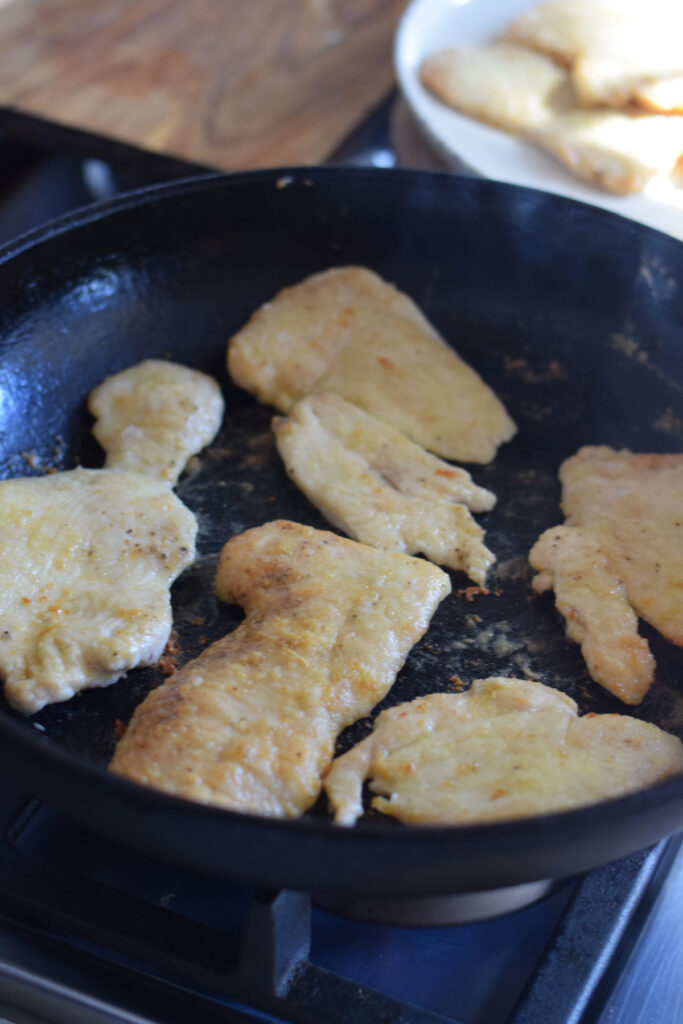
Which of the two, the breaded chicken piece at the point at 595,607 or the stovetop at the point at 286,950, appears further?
the breaded chicken piece at the point at 595,607

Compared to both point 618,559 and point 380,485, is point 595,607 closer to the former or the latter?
point 618,559

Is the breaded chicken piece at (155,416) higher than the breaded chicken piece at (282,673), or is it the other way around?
the breaded chicken piece at (155,416)

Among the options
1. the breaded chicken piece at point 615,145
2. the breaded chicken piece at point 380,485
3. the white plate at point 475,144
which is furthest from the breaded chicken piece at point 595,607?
the breaded chicken piece at point 615,145

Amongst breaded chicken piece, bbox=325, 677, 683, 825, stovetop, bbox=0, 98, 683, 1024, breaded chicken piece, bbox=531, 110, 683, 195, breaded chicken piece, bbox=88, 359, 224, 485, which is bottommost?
stovetop, bbox=0, 98, 683, 1024

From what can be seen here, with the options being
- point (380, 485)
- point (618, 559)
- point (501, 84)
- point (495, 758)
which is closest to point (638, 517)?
point (618, 559)

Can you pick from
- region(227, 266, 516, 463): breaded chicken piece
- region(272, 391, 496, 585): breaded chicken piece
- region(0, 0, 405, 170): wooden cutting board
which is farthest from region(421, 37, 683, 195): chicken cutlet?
region(272, 391, 496, 585): breaded chicken piece

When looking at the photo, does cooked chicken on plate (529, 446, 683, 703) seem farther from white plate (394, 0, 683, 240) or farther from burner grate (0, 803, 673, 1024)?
white plate (394, 0, 683, 240)

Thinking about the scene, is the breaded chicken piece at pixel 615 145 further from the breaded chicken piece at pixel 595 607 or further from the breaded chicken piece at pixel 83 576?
the breaded chicken piece at pixel 83 576
